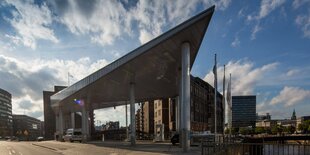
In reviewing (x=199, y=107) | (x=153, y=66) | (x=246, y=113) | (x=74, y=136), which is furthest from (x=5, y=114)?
(x=153, y=66)

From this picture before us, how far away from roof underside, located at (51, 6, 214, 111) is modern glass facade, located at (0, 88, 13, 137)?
381 ft

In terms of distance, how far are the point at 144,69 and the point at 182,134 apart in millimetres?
13313

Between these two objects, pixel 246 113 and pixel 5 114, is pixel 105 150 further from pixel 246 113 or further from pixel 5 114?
pixel 246 113

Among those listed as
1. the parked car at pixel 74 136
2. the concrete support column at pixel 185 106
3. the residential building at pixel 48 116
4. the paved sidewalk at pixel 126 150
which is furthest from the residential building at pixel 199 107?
the residential building at pixel 48 116

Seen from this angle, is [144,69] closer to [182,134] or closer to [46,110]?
[182,134]

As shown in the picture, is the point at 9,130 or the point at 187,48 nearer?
the point at 187,48

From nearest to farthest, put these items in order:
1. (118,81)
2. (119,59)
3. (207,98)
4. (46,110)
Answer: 1. (119,59)
2. (118,81)
3. (207,98)
4. (46,110)

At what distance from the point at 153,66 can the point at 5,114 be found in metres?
147

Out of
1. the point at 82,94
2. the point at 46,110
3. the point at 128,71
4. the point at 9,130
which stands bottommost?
the point at 9,130

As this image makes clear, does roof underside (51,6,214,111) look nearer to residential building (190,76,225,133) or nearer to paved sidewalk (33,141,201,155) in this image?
paved sidewalk (33,141,201,155)

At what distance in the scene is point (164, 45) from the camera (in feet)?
97.1

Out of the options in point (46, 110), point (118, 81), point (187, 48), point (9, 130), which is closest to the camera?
point (187, 48)

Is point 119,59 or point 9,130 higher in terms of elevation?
point 119,59

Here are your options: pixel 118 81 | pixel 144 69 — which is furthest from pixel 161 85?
pixel 144 69
